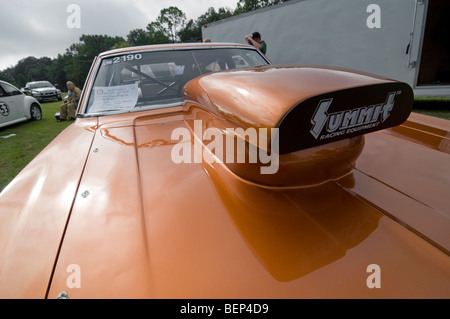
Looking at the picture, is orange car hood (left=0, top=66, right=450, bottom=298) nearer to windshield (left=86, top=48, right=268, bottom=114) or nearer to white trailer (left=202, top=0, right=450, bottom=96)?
windshield (left=86, top=48, right=268, bottom=114)

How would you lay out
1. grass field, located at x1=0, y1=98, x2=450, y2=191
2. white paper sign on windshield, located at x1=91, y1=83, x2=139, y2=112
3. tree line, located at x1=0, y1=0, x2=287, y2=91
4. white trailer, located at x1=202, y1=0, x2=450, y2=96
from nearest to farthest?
1. white paper sign on windshield, located at x1=91, y1=83, x2=139, y2=112
2. grass field, located at x1=0, y1=98, x2=450, y2=191
3. white trailer, located at x1=202, y1=0, x2=450, y2=96
4. tree line, located at x1=0, y1=0, x2=287, y2=91

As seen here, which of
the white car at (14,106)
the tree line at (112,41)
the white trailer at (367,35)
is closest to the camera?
the white trailer at (367,35)

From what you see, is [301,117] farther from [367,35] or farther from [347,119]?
[367,35]

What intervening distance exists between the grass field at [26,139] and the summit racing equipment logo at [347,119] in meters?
4.56

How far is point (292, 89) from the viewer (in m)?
0.71

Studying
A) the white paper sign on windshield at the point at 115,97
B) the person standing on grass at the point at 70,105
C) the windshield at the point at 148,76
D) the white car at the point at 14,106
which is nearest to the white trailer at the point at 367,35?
the windshield at the point at 148,76

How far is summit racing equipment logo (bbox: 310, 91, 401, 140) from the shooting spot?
682mm

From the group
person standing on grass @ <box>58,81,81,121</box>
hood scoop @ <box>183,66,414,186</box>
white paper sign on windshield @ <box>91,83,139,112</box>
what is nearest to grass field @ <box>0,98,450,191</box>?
person standing on grass @ <box>58,81,81,121</box>

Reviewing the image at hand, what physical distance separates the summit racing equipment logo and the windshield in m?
1.37

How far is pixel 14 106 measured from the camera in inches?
316

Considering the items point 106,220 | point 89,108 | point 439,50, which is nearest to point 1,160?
point 89,108

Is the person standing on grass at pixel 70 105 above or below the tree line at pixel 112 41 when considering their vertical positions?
below

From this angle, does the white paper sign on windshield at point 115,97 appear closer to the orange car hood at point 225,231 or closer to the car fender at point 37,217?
the car fender at point 37,217

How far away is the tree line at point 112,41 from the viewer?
5128 cm
